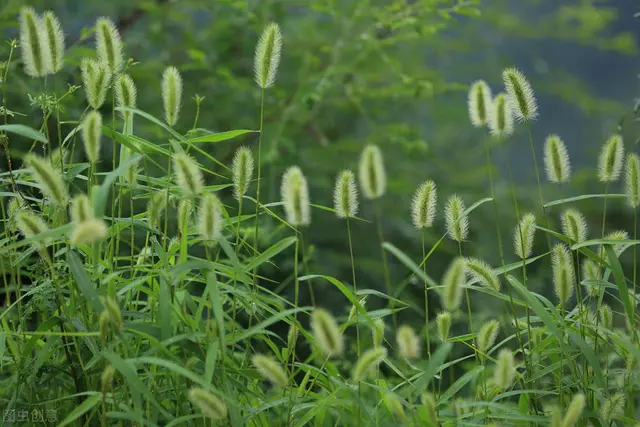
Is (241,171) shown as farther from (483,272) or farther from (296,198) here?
(483,272)

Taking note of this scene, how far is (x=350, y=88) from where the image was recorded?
3008 millimetres

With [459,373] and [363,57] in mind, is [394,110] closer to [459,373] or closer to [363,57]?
[363,57]

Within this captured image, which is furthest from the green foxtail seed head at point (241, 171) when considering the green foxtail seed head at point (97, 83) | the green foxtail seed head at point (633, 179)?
the green foxtail seed head at point (633, 179)

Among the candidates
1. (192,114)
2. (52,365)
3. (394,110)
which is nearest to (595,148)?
(394,110)

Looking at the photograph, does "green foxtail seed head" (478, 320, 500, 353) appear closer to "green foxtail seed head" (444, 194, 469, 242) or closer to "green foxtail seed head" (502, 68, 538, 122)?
"green foxtail seed head" (444, 194, 469, 242)

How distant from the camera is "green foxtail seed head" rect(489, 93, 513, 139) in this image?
1107 millimetres

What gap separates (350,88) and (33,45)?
80.6 inches

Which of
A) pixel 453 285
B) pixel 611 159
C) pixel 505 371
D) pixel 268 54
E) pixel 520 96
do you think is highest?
pixel 268 54

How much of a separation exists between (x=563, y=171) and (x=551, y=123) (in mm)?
4367

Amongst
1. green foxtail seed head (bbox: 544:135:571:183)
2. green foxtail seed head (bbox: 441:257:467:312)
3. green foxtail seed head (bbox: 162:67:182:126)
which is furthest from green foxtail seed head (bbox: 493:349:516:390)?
green foxtail seed head (bbox: 162:67:182:126)

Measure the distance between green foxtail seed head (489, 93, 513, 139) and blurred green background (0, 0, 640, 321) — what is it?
138 centimetres

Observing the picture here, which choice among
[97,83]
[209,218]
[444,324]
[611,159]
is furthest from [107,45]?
[611,159]

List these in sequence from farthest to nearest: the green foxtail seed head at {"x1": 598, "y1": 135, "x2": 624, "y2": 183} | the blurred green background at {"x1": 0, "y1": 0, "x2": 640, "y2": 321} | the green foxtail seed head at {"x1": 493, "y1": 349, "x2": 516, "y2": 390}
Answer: the blurred green background at {"x1": 0, "y1": 0, "x2": 640, "y2": 321}
the green foxtail seed head at {"x1": 598, "y1": 135, "x2": 624, "y2": 183}
the green foxtail seed head at {"x1": 493, "y1": 349, "x2": 516, "y2": 390}

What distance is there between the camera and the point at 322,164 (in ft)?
10.3
